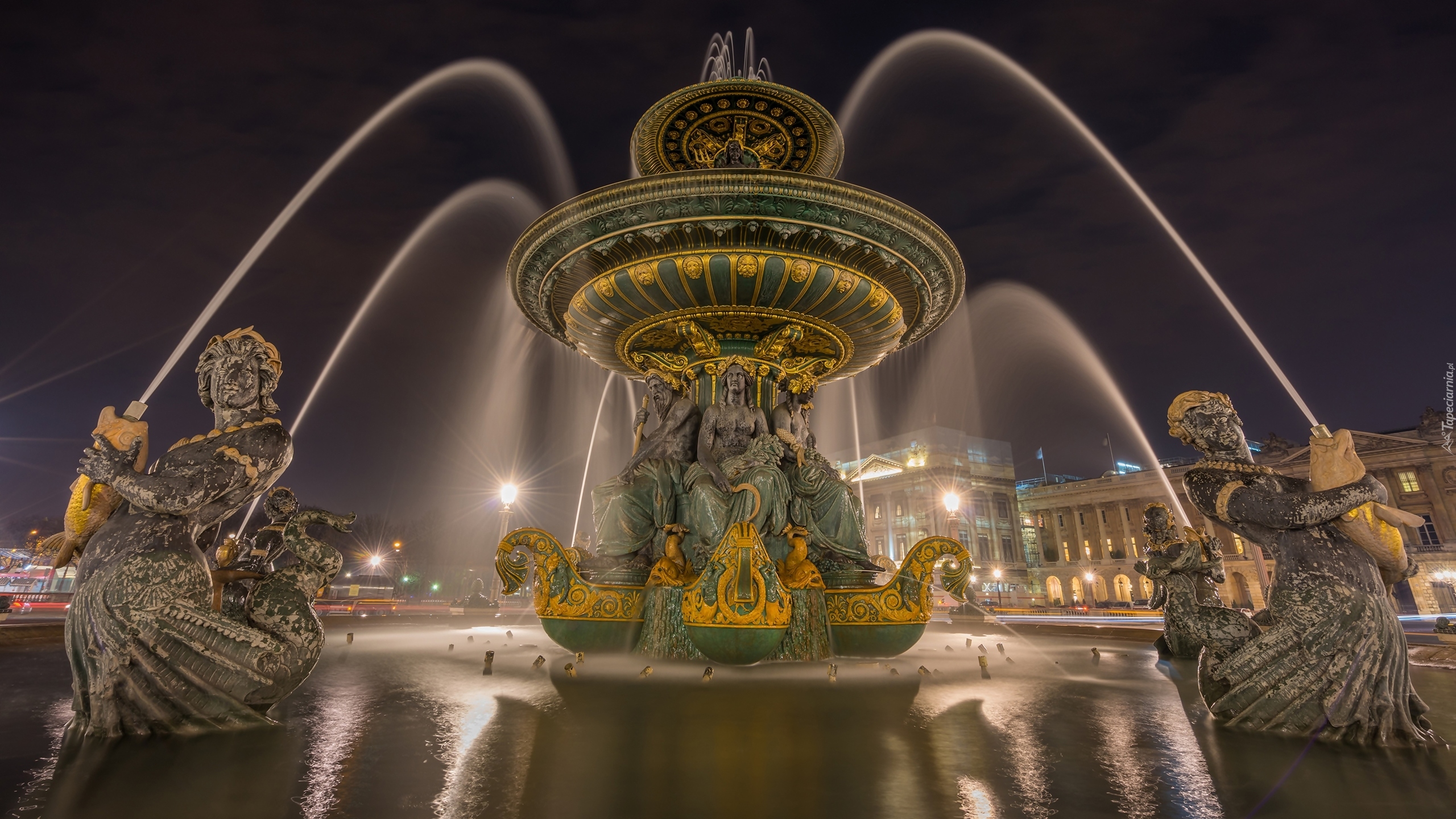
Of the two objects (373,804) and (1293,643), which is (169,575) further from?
(1293,643)

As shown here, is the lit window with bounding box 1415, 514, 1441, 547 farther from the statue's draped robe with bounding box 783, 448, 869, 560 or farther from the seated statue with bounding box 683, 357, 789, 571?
the seated statue with bounding box 683, 357, 789, 571

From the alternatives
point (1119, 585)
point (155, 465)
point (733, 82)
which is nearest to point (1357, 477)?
point (155, 465)

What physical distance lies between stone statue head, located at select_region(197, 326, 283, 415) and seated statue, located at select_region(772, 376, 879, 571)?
4.96 metres

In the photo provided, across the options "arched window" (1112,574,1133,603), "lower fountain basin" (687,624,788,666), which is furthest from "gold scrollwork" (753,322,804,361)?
"arched window" (1112,574,1133,603)

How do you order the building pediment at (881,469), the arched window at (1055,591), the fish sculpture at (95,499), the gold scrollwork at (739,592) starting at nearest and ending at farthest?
the fish sculpture at (95,499), the gold scrollwork at (739,592), the arched window at (1055,591), the building pediment at (881,469)

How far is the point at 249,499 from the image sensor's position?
3.54 meters

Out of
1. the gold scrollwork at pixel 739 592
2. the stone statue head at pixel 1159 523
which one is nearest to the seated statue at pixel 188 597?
the gold scrollwork at pixel 739 592

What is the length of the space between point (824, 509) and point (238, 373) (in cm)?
546

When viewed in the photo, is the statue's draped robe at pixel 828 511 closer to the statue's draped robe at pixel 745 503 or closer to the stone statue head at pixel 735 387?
the statue's draped robe at pixel 745 503

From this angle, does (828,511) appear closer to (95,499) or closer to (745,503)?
(745,503)

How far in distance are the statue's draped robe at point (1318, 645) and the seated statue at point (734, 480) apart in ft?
12.9

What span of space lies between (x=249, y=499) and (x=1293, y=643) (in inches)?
223

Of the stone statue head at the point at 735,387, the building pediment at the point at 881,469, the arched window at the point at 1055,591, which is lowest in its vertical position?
the arched window at the point at 1055,591

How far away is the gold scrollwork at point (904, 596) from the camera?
6031 mm
